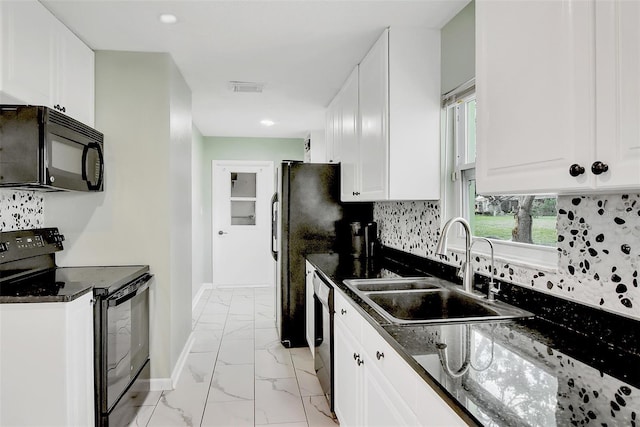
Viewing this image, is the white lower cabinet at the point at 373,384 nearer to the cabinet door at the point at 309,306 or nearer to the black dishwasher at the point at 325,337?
the black dishwasher at the point at 325,337

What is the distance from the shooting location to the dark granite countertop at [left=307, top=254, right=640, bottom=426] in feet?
2.85

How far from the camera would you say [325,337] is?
2592mm

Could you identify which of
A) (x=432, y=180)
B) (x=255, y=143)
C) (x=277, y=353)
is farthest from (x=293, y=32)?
(x=255, y=143)

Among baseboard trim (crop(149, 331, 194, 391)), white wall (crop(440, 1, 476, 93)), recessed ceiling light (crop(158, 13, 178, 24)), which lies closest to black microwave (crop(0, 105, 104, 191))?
recessed ceiling light (crop(158, 13, 178, 24))

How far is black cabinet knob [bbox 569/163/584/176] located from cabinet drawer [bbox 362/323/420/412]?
0.67 metres

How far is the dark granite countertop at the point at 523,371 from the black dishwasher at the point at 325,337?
2.67ft

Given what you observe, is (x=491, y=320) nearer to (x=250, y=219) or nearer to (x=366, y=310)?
(x=366, y=310)

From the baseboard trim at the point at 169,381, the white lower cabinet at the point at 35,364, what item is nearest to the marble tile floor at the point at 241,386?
the baseboard trim at the point at 169,381

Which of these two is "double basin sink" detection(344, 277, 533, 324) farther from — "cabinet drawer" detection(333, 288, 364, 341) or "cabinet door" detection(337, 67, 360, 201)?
"cabinet door" detection(337, 67, 360, 201)

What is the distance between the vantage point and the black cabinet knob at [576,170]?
991mm

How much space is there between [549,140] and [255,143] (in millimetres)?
5637

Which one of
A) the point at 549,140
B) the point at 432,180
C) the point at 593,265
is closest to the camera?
the point at 549,140

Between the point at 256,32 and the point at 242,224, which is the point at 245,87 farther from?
the point at 242,224

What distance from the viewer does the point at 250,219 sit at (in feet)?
21.4
